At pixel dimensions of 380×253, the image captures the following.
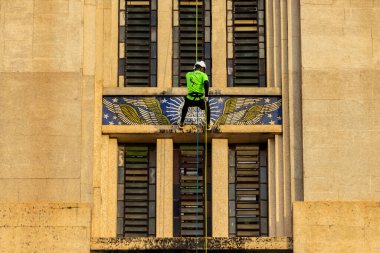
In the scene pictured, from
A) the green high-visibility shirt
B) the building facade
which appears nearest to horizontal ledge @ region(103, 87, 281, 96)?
the building facade

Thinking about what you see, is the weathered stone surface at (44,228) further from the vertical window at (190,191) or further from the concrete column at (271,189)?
the concrete column at (271,189)

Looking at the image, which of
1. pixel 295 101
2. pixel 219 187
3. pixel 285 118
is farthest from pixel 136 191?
pixel 295 101

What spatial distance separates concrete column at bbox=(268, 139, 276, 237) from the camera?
31516 mm

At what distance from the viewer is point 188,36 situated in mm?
33000

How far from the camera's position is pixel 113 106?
1267 inches

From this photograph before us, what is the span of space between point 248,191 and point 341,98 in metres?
3.12

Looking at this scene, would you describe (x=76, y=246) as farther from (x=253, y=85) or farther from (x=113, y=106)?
(x=253, y=85)

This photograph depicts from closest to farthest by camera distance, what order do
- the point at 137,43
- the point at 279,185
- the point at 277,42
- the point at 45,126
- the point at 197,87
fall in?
the point at 197,87
the point at 45,126
the point at 279,185
the point at 277,42
the point at 137,43

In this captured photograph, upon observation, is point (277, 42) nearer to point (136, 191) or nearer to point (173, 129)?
point (173, 129)

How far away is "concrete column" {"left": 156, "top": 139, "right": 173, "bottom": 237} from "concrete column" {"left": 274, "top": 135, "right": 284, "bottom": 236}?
2.49m

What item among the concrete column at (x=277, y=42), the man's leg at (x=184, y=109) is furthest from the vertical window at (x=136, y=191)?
the concrete column at (x=277, y=42)

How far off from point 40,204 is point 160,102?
13.3ft

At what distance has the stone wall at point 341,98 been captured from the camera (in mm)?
30969

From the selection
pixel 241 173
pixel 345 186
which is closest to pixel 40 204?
pixel 241 173
